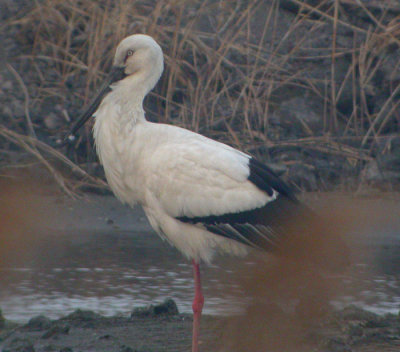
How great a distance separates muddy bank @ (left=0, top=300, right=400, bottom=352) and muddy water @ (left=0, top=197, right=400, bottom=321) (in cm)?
Answer: 27

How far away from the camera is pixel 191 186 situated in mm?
5020

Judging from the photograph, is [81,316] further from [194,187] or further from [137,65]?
[137,65]

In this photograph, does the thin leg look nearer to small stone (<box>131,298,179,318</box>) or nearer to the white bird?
the white bird

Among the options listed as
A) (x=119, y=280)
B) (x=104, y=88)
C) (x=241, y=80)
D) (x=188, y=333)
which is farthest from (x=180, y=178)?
(x=241, y=80)

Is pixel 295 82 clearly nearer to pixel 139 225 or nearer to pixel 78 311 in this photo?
pixel 139 225

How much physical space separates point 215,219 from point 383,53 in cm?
376

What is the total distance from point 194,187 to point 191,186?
0.02 m

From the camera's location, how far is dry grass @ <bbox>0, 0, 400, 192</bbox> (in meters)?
7.97

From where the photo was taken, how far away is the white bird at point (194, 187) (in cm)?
501

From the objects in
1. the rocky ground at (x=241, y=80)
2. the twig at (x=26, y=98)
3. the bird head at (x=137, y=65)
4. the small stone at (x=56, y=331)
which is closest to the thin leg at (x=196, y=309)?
the small stone at (x=56, y=331)

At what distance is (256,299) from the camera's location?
5.20 m

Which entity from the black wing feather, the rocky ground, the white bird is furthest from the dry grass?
the black wing feather

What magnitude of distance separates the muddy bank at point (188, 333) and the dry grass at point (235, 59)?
9.65ft

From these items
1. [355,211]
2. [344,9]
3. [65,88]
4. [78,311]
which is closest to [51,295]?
[78,311]
